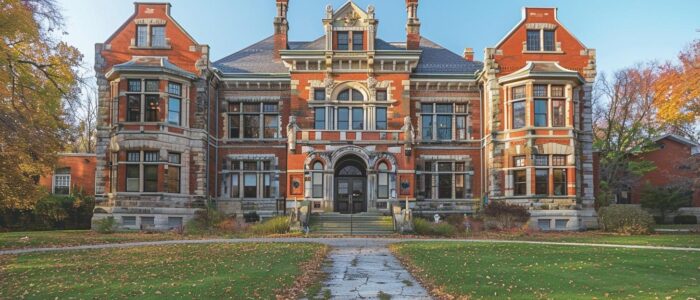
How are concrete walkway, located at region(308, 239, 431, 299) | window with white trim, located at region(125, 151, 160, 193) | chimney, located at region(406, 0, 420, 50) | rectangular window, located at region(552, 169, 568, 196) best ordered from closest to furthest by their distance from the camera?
concrete walkway, located at region(308, 239, 431, 299) < window with white trim, located at region(125, 151, 160, 193) < rectangular window, located at region(552, 169, 568, 196) < chimney, located at region(406, 0, 420, 50)

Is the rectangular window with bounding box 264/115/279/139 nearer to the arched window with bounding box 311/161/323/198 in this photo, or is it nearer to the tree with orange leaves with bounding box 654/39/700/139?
the arched window with bounding box 311/161/323/198

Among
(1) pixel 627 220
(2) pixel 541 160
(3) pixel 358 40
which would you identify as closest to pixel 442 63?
(3) pixel 358 40

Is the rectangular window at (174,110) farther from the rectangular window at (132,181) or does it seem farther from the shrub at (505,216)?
the shrub at (505,216)

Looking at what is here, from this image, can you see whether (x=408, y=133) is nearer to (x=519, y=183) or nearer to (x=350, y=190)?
(x=350, y=190)

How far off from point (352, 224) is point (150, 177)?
1045 cm

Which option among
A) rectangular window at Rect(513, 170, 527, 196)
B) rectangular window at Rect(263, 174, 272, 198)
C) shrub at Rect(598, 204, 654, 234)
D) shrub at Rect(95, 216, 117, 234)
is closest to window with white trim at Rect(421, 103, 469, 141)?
rectangular window at Rect(513, 170, 527, 196)

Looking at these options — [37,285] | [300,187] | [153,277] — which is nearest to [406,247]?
[153,277]

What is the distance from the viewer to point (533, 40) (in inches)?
1329

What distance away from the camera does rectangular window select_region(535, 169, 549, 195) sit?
31500mm

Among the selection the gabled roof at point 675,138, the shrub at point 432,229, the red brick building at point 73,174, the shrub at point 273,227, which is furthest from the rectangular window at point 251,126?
the gabled roof at point 675,138

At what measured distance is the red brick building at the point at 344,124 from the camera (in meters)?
31.2

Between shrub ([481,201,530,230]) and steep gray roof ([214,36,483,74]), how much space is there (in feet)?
29.2

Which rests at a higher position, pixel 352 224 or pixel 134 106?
pixel 134 106

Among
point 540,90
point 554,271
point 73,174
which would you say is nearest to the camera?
point 554,271
